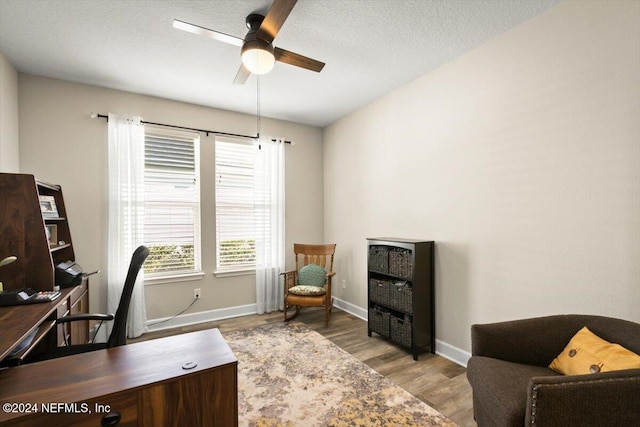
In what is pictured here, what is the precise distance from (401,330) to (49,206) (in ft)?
11.5

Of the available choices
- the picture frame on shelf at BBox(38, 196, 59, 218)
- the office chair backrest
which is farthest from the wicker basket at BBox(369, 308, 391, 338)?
the picture frame on shelf at BBox(38, 196, 59, 218)

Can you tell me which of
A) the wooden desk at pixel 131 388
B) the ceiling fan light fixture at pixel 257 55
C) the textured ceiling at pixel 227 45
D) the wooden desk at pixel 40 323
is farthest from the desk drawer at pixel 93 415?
the textured ceiling at pixel 227 45

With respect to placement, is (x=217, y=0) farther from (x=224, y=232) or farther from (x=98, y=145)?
(x=224, y=232)

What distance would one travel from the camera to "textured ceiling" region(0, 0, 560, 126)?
2.03m

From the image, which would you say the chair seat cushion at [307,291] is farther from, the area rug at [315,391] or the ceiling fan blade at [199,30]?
the ceiling fan blade at [199,30]

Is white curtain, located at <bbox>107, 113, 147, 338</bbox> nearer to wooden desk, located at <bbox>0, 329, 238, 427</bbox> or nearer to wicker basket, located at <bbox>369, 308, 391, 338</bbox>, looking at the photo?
wooden desk, located at <bbox>0, 329, 238, 427</bbox>

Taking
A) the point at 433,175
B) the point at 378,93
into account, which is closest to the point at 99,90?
the point at 378,93

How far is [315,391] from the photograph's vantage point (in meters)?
2.22

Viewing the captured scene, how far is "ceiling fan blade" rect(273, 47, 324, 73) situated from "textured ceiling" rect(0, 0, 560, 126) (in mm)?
263

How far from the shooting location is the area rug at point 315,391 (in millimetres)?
1908

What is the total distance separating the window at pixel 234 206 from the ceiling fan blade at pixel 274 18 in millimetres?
2167

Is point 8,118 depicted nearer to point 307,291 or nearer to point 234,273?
point 234,273

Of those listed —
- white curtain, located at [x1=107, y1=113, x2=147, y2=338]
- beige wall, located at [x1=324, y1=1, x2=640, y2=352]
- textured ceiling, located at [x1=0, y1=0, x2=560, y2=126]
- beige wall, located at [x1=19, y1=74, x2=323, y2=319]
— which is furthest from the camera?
white curtain, located at [x1=107, y1=113, x2=147, y2=338]

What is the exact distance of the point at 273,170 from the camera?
162 inches
